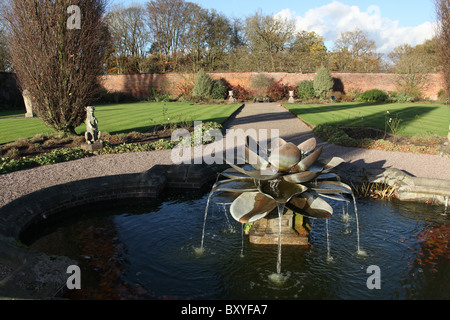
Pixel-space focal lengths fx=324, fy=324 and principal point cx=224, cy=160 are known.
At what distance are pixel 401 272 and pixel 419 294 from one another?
36 cm

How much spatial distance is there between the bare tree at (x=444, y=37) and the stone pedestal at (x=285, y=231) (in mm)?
9462

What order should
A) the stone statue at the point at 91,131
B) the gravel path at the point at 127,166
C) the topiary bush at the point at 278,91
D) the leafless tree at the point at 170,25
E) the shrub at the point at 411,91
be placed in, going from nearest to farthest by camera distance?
1. the gravel path at the point at 127,166
2. the stone statue at the point at 91,131
3. the shrub at the point at 411,91
4. the topiary bush at the point at 278,91
5. the leafless tree at the point at 170,25

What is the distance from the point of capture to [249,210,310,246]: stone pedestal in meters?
3.81

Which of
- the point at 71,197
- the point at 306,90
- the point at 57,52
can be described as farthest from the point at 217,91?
the point at 71,197

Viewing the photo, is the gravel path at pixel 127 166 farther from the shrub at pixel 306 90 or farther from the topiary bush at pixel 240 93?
the topiary bush at pixel 240 93

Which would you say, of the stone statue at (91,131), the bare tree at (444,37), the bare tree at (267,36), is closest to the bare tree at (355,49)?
the bare tree at (267,36)

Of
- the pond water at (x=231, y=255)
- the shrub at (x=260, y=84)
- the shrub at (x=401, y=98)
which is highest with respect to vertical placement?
the shrub at (x=260, y=84)

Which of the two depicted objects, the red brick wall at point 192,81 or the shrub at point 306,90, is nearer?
the shrub at point 306,90

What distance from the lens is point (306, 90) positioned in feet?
93.4

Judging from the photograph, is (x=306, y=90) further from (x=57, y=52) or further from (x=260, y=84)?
(x=57, y=52)

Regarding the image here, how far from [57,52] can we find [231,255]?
9.19 metres

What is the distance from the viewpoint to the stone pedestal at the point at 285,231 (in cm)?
381

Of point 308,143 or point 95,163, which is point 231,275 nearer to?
point 308,143
